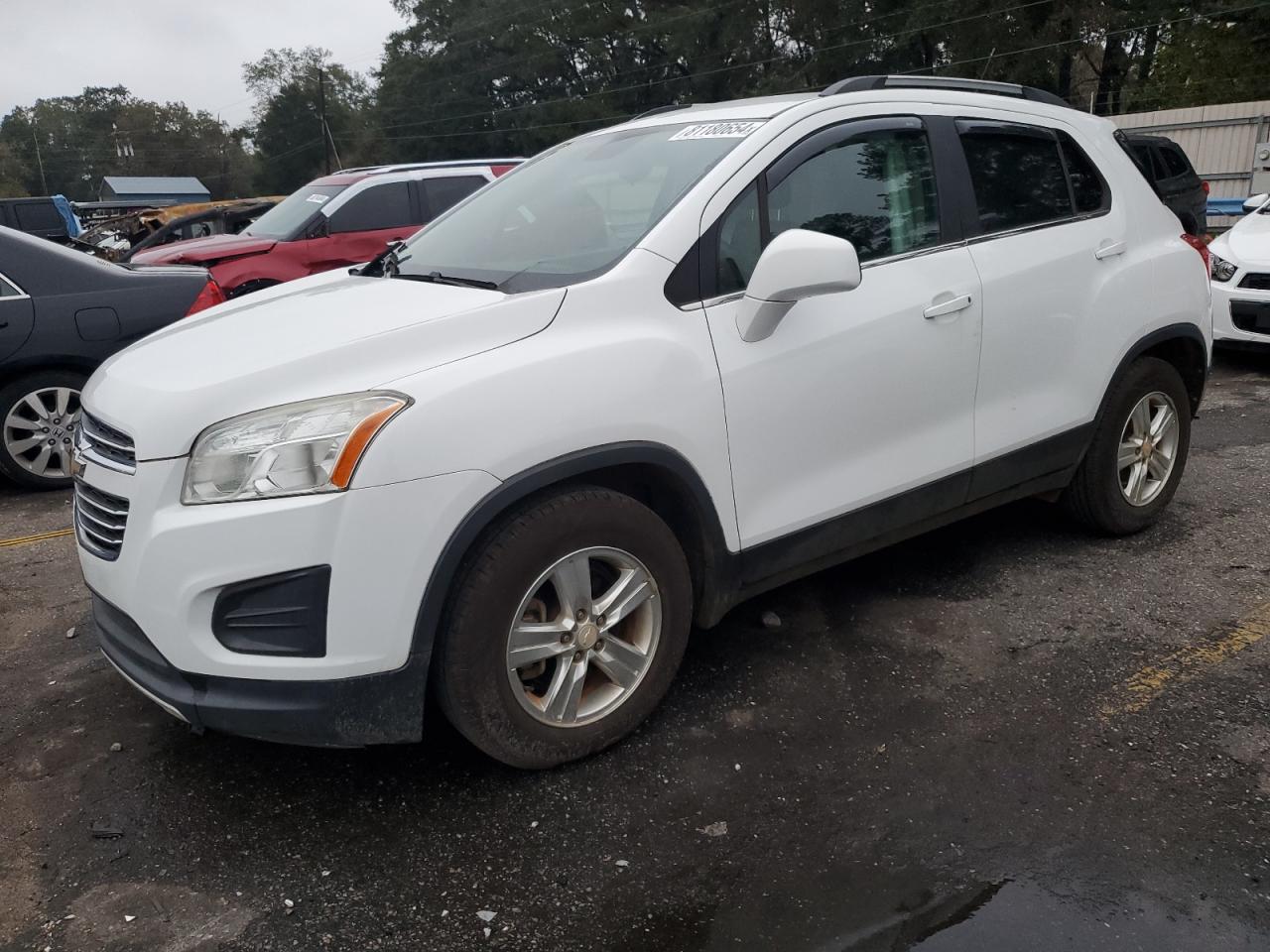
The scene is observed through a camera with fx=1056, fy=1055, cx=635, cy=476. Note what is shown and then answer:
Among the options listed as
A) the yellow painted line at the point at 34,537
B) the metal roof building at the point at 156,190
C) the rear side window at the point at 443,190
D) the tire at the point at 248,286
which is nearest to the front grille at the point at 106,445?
the yellow painted line at the point at 34,537

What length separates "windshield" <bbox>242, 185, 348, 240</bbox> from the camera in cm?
A: 1012

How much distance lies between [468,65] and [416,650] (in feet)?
197

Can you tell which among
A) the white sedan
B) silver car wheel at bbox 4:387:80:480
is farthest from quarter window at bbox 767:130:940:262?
the white sedan

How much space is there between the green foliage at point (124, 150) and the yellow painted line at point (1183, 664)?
97.6 metres

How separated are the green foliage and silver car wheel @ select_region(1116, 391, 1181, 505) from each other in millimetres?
96709

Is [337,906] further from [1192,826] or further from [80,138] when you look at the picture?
[80,138]

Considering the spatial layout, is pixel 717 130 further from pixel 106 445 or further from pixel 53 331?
pixel 53 331

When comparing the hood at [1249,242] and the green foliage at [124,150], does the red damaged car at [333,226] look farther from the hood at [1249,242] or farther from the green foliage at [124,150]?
the green foliage at [124,150]

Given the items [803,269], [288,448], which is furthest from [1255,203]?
[288,448]

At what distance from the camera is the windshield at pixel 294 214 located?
33.2 ft

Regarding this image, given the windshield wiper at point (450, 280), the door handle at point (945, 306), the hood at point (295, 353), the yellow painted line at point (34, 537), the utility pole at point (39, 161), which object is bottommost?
the yellow painted line at point (34, 537)

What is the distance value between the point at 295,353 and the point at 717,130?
155cm

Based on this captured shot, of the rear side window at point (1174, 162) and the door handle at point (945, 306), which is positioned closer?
the door handle at point (945, 306)

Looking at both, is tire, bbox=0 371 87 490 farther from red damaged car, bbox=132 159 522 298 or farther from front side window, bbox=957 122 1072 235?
front side window, bbox=957 122 1072 235
